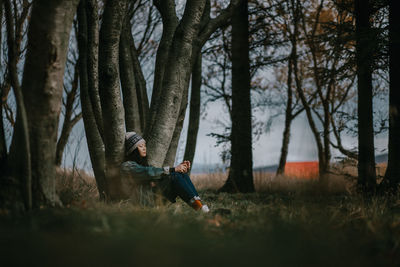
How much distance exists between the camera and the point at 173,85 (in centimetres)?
471

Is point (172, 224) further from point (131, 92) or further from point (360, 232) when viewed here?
point (131, 92)

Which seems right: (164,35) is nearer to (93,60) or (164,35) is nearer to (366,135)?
(93,60)

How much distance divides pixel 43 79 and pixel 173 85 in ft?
6.51

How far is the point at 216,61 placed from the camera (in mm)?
13023

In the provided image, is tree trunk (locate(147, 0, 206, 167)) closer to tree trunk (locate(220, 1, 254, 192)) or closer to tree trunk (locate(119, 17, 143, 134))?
tree trunk (locate(119, 17, 143, 134))

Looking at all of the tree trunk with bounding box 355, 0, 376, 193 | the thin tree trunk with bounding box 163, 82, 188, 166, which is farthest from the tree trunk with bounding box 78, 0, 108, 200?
the tree trunk with bounding box 355, 0, 376, 193

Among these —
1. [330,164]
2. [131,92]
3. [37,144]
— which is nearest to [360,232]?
[37,144]

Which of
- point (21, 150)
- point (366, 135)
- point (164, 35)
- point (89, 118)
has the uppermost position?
point (164, 35)

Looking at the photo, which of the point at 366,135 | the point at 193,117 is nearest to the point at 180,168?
the point at 193,117

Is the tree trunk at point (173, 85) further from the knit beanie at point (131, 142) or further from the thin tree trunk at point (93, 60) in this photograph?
the thin tree trunk at point (93, 60)

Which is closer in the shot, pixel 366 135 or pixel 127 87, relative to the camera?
pixel 127 87

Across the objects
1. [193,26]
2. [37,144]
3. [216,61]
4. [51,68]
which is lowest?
[37,144]

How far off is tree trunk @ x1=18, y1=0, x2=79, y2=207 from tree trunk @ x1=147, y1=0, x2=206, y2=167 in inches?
67.4

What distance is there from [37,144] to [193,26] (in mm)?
2708
